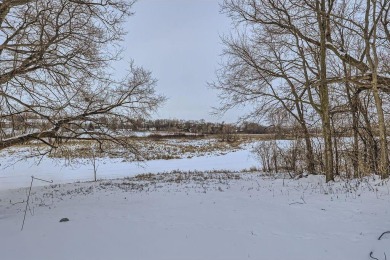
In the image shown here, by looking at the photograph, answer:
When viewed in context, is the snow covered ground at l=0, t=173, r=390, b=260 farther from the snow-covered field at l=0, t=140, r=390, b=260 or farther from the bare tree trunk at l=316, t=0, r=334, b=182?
the bare tree trunk at l=316, t=0, r=334, b=182

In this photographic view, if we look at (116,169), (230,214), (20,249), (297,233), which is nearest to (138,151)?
(230,214)

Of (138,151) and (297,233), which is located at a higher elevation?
(138,151)

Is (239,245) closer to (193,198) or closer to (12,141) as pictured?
(193,198)

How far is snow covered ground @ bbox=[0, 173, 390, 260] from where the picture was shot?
14.3 ft

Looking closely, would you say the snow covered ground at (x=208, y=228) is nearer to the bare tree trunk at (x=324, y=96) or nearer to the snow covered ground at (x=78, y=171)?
the bare tree trunk at (x=324, y=96)

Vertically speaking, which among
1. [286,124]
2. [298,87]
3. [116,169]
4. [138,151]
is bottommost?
[116,169]

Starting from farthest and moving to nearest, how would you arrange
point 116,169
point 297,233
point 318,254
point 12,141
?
1. point 116,169
2. point 12,141
3. point 297,233
4. point 318,254

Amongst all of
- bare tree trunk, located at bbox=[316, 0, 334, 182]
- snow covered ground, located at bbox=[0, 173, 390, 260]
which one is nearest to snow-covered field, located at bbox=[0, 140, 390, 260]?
snow covered ground, located at bbox=[0, 173, 390, 260]

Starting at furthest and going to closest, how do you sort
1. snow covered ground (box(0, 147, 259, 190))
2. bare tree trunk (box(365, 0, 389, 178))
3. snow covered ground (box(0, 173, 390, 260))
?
snow covered ground (box(0, 147, 259, 190)), bare tree trunk (box(365, 0, 389, 178)), snow covered ground (box(0, 173, 390, 260))

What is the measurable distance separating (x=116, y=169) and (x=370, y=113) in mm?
17627

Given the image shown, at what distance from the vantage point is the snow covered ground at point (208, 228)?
14.3ft

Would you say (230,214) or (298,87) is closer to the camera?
(230,214)

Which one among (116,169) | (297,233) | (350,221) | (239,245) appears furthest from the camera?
(116,169)

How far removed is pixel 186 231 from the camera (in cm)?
522
